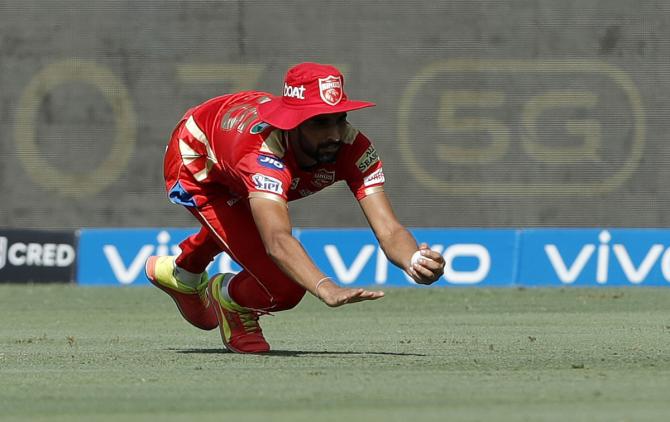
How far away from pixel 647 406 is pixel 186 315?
3.71 meters

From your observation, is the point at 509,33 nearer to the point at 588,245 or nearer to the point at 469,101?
the point at 469,101

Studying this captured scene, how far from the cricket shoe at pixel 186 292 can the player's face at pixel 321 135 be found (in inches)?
59.4

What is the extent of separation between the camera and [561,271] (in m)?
15.1

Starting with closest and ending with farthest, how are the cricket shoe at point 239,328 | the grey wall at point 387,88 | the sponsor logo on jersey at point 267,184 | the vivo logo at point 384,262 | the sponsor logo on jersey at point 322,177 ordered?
the sponsor logo on jersey at point 267,184 < the sponsor logo on jersey at point 322,177 < the cricket shoe at point 239,328 < the vivo logo at point 384,262 < the grey wall at point 387,88

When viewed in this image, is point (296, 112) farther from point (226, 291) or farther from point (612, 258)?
point (612, 258)

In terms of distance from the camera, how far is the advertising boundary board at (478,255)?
49.1ft

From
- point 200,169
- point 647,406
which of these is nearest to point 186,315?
point 200,169

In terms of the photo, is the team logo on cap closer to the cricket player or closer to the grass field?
the cricket player

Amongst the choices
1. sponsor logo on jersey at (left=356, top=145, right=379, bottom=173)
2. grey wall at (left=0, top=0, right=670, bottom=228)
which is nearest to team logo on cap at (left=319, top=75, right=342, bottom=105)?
sponsor logo on jersey at (left=356, top=145, right=379, bottom=173)

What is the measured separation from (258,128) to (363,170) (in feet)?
1.91

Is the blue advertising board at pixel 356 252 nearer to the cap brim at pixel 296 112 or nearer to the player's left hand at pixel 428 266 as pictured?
the cap brim at pixel 296 112

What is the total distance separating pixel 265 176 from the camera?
695 centimetres

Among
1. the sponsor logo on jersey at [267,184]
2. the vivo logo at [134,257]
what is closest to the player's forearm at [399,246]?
the sponsor logo on jersey at [267,184]

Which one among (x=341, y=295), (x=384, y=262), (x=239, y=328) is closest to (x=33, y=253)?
(x=384, y=262)
